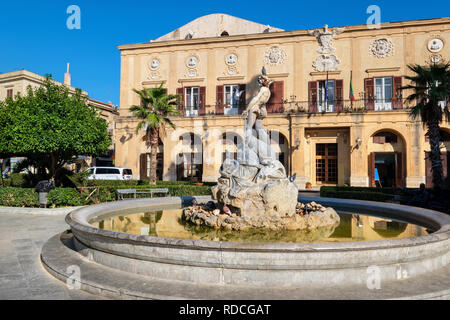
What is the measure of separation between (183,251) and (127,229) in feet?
9.35

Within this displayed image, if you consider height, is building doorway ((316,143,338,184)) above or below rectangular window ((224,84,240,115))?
below

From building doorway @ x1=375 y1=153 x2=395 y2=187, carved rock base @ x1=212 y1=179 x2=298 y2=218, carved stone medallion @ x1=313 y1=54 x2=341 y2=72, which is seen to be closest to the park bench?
carved rock base @ x1=212 y1=179 x2=298 y2=218

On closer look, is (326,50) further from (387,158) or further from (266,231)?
(266,231)

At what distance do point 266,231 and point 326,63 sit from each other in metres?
20.7

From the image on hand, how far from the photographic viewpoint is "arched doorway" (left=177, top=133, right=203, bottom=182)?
24.6 m

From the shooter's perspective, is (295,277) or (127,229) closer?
(295,277)

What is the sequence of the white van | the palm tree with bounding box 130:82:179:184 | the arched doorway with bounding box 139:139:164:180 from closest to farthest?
the palm tree with bounding box 130:82:179:184 < the white van < the arched doorway with bounding box 139:139:164:180

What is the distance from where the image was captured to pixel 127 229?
6.27m

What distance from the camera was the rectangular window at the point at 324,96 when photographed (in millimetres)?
22438

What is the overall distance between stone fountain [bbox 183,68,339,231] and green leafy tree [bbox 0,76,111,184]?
9.53 meters

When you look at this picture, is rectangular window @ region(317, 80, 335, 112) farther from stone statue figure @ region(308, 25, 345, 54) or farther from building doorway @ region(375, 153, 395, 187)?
building doorway @ region(375, 153, 395, 187)

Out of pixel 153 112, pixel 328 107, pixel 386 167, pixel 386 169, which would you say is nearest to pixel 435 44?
pixel 328 107
